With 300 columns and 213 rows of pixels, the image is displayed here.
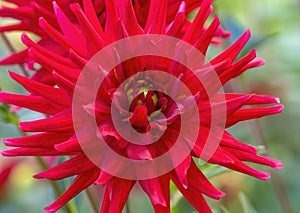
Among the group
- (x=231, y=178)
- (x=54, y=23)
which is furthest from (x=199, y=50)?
(x=231, y=178)

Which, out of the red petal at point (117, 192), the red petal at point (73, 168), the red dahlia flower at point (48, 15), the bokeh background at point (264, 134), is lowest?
the bokeh background at point (264, 134)

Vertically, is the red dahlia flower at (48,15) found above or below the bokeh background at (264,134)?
above

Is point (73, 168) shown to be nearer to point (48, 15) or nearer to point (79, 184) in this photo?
point (79, 184)

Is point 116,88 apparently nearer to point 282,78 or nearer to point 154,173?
point 154,173

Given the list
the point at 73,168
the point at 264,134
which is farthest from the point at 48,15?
the point at 264,134

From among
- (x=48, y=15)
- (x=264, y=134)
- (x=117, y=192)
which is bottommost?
(x=264, y=134)

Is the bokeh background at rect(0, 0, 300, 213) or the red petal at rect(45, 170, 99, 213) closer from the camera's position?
the red petal at rect(45, 170, 99, 213)

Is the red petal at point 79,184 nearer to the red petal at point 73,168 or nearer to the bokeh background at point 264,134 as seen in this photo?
the red petal at point 73,168

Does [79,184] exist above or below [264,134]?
above

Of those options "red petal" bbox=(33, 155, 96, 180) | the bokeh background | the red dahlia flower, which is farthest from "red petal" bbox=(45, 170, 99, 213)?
the bokeh background

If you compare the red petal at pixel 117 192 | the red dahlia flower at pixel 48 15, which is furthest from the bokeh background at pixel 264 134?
the red petal at pixel 117 192

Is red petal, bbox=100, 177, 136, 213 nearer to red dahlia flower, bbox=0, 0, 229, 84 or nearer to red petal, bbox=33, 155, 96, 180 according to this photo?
red petal, bbox=33, 155, 96, 180
